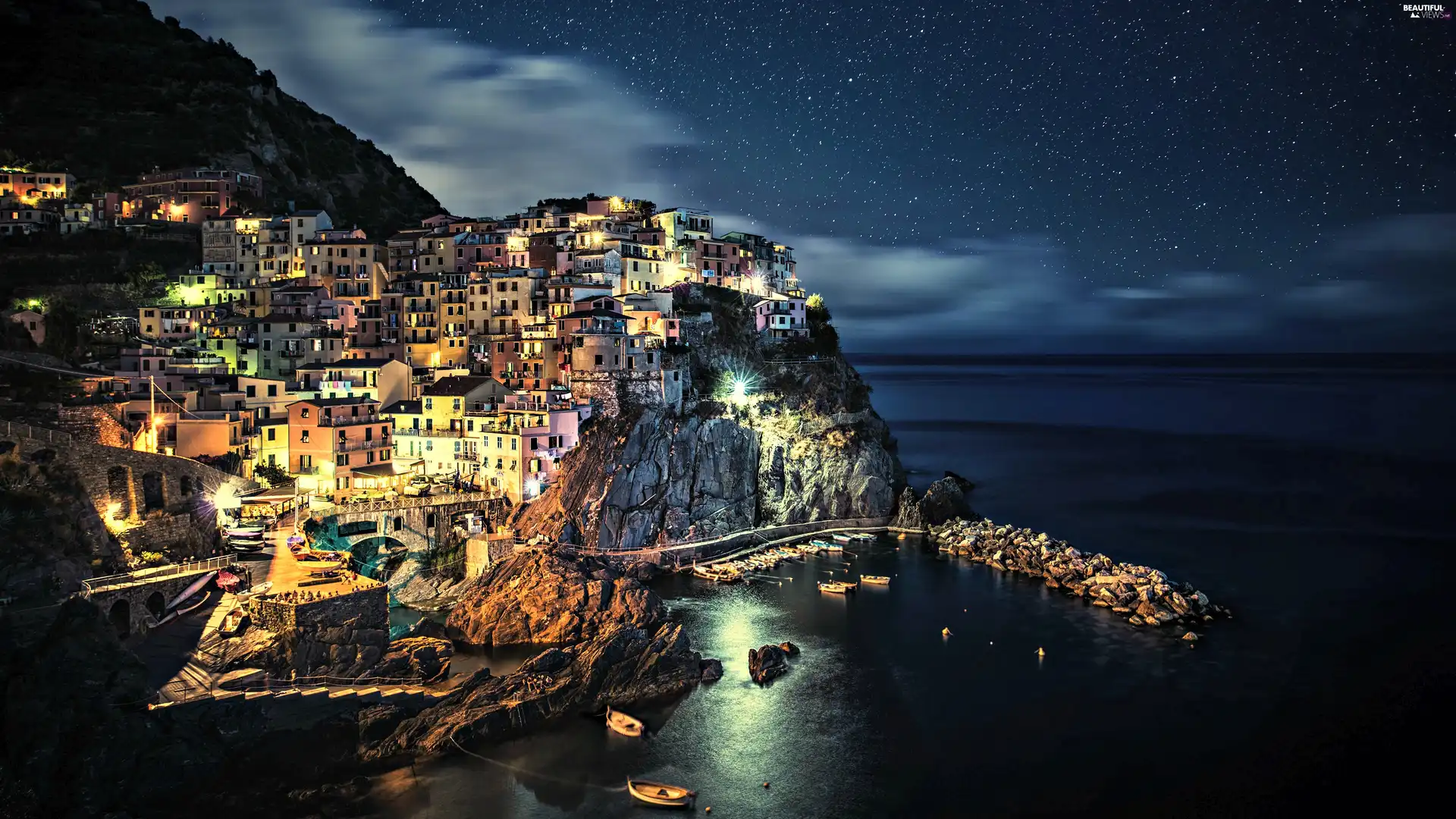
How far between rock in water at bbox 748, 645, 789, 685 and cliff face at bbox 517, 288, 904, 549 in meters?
10.4

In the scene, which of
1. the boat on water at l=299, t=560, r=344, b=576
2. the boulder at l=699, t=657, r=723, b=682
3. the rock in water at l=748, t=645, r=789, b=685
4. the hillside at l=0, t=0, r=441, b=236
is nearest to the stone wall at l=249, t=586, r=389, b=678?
the boat on water at l=299, t=560, r=344, b=576

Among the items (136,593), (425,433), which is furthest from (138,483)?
(425,433)

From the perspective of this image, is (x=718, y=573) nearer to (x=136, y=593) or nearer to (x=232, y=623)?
(x=232, y=623)

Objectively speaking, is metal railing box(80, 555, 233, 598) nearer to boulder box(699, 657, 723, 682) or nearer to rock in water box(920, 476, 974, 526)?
boulder box(699, 657, 723, 682)

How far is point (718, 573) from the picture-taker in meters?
38.7

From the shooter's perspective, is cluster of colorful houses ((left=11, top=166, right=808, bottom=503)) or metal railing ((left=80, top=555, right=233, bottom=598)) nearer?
metal railing ((left=80, top=555, right=233, bottom=598))

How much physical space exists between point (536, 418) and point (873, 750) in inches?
766

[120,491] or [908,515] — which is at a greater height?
[120,491]

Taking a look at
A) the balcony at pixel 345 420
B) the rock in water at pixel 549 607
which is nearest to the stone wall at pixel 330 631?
the rock in water at pixel 549 607

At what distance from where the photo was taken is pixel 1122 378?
19062cm

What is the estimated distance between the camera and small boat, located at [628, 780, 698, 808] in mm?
21938

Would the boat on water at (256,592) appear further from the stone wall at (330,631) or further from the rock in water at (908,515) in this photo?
the rock in water at (908,515)

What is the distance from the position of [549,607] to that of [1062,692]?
1594 centimetres

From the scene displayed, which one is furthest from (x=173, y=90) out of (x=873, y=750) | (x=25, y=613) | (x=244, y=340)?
(x=873, y=750)
